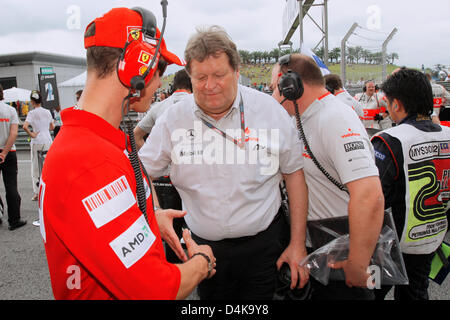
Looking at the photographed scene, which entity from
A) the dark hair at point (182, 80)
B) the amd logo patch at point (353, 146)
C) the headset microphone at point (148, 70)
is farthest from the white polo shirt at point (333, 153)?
the dark hair at point (182, 80)

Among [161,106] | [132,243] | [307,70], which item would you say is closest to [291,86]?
[307,70]

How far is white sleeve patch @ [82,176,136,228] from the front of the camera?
3.29ft

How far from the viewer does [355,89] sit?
920 cm

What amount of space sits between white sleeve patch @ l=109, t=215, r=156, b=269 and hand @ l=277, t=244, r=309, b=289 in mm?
927

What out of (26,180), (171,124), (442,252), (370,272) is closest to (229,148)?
(171,124)

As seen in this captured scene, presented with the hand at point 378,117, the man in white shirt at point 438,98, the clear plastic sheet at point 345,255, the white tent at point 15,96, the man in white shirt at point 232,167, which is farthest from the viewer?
the white tent at point 15,96

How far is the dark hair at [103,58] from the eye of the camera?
48.3 inches

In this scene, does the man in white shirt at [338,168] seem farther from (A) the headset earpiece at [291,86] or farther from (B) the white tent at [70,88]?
(B) the white tent at [70,88]

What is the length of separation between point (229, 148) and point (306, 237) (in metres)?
0.69

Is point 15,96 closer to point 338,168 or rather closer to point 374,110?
point 374,110

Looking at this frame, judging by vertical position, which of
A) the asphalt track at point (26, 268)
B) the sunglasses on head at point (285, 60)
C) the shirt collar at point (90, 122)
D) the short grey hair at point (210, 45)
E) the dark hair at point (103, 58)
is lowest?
the asphalt track at point (26, 268)

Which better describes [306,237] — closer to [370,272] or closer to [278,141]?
[370,272]

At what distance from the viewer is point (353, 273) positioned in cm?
162
